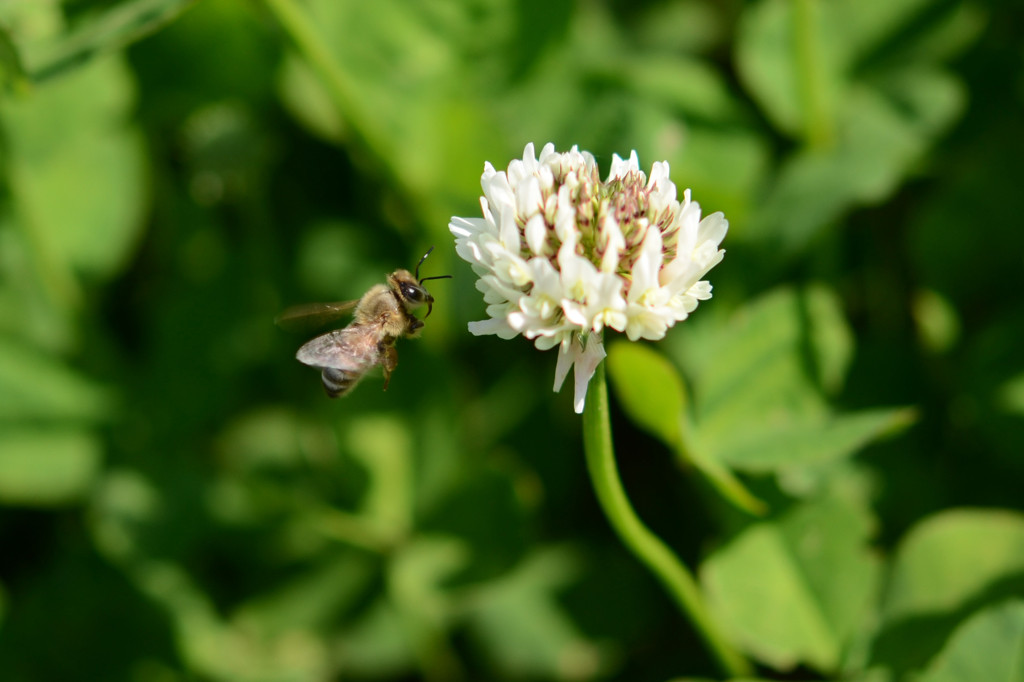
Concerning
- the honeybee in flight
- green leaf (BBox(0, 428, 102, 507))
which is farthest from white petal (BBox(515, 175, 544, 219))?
green leaf (BBox(0, 428, 102, 507))

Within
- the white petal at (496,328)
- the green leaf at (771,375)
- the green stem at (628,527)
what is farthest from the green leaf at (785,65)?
the white petal at (496,328)

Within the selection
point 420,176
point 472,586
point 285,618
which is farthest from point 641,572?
point 420,176

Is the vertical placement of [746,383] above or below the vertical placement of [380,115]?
below

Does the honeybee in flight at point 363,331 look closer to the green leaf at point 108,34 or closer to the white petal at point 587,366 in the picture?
the white petal at point 587,366

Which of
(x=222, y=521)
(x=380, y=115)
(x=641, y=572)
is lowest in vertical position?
(x=641, y=572)

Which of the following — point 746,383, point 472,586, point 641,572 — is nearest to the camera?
point 746,383

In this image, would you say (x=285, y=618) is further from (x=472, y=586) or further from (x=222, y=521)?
(x=472, y=586)

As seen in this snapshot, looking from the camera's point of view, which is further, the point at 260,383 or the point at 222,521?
the point at 260,383
